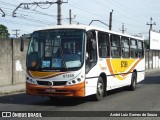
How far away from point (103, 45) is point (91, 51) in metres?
1.63

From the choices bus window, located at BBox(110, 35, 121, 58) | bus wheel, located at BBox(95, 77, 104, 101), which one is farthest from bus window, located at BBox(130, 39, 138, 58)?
bus wheel, located at BBox(95, 77, 104, 101)

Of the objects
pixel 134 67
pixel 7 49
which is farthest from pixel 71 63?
pixel 7 49

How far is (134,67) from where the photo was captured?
21656 millimetres

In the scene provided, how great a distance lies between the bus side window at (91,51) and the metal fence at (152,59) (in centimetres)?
4765

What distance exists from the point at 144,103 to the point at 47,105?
3546 mm

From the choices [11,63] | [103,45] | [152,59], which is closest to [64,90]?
[103,45]

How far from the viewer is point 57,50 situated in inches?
569

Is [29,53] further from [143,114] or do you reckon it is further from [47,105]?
[143,114]

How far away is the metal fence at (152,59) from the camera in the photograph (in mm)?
62812

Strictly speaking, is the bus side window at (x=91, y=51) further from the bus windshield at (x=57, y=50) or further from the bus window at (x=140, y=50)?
the bus window at (x=140, y=50)

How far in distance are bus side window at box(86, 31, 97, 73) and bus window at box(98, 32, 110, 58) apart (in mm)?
707

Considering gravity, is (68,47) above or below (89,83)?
above

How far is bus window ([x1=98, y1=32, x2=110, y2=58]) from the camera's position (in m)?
16.0

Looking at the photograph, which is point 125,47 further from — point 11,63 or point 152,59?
point 152,59
